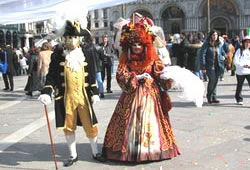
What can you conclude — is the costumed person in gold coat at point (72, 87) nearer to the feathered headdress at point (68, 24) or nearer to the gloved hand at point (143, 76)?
the feathered headdress at point (68, 24)

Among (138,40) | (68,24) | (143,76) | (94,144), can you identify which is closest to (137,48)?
(138,40)

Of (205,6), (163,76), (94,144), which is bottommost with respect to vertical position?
(94,144)

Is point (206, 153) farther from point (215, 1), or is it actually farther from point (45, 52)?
point (215, 1)

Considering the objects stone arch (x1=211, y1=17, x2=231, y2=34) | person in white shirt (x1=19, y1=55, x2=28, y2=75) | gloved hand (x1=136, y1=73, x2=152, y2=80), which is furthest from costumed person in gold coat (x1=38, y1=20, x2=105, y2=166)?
stone arch (x1=211, y1=17, x2=231, y2=34)

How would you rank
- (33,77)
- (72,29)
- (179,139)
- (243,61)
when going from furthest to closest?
1. (33,77)
2. (243,61)
3. (179,139)
4. (72,29)

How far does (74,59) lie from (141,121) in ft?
3.56

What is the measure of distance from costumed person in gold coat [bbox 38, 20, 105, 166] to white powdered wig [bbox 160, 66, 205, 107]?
3.14 feet

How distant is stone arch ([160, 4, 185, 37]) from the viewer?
59500mm

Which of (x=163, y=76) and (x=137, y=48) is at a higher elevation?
(x=137, y=48)

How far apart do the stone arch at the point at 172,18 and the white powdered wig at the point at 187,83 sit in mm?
55521

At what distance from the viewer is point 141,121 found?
4688 mm

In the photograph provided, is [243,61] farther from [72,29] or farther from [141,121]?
[72,29]

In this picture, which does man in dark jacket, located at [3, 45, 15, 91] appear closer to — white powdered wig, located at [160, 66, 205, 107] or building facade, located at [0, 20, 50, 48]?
white powdered wig, located at [160, 66, 205, 107]

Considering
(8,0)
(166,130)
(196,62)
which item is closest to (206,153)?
(166,130)
